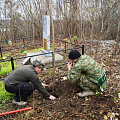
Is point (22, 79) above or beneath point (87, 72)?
beneath

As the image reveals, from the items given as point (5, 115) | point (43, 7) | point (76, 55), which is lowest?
point (5, 115)

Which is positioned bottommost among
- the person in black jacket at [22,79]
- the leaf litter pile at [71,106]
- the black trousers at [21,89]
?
the leaf litter pile at [71,106]

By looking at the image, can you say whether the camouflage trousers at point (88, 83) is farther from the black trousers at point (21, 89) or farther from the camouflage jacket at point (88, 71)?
the black trousers at point (21, 89)

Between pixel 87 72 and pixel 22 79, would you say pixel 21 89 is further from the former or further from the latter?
pixel 87 72

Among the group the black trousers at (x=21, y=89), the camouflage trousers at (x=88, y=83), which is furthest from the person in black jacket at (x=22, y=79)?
the camouflage trousers at (x=88, y=83)

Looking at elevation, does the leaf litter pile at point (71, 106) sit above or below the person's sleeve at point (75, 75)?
below

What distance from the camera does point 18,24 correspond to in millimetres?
11250

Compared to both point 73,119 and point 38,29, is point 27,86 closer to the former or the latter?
point 73,119

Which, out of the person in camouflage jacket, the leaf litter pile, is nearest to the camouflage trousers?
the person in camouflage jacket

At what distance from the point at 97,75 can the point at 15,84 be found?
6.20 ft

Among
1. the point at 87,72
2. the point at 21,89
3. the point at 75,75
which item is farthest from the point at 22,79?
the point at 87,72

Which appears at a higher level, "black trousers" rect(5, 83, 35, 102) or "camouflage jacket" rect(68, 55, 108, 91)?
"camouflage jacket" rect(68, 55, 108, 91)

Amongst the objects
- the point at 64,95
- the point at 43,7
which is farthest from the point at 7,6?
the point at 64,95

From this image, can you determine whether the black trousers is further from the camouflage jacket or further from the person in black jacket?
the camouflage jacket
